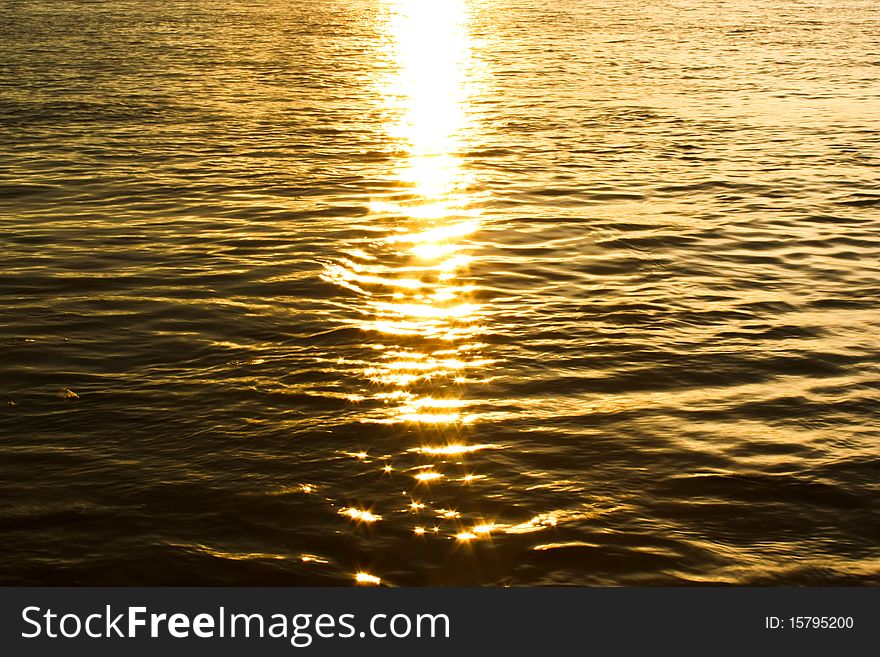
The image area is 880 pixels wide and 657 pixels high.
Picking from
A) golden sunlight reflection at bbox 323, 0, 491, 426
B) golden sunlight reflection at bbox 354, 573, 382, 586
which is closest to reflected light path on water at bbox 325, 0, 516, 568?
golden sunlight reflection at bbox 323, 0, 491, 426

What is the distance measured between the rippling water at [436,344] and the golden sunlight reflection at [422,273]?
1.7 inches

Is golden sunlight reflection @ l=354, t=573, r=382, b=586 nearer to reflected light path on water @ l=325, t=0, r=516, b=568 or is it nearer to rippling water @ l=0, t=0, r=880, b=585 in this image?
rippling water @ l=0, t=0, r=880, b=585

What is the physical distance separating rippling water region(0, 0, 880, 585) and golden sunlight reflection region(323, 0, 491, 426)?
0.04 m

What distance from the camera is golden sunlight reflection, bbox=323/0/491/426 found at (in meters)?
8.35

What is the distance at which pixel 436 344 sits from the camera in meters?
9.33

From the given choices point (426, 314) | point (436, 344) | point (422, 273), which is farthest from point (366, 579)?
point (422, 273)

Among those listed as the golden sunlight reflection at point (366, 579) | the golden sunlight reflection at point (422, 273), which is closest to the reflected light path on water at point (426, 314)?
the golden sunlight reflection at point (422, 273)

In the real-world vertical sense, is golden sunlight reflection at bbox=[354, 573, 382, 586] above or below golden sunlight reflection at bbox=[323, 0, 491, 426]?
below

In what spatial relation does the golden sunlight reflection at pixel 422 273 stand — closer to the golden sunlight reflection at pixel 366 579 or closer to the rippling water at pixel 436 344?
the rippling water at pixel 436 344

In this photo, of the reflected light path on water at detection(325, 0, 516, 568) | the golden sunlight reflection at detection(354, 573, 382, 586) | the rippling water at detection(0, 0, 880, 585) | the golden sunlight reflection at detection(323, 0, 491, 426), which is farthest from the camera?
the golden sunlight reflection at detection(323, 0, 491, 426)

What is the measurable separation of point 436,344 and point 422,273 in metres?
2.21

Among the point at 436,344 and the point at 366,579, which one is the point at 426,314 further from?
the point at 366,579

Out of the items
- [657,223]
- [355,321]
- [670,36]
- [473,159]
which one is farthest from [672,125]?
[670,36]

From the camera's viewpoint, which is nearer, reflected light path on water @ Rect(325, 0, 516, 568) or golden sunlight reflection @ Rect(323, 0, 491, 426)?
reflected light path on water @ Rect(325, 0, 516, 568)
